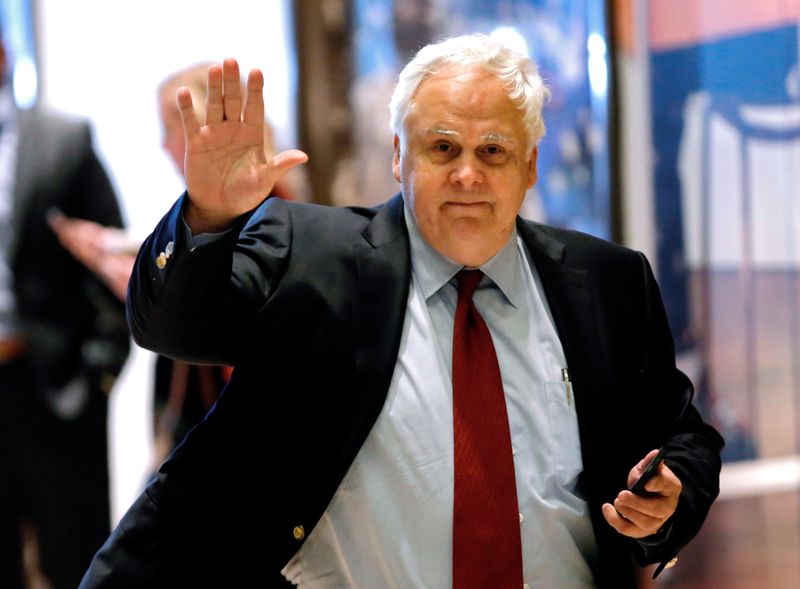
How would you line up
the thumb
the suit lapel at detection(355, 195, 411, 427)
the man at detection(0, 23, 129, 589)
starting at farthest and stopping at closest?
the man at detection(0, 23, 129, 589) < the suit lapel at detection(355, 195, 411, 427) < the thumb

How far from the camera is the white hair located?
205 centimetres

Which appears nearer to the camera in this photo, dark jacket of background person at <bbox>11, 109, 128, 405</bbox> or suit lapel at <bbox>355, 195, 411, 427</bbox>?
suit lapel at <bbox>355, 195, 411, 427</bbox>

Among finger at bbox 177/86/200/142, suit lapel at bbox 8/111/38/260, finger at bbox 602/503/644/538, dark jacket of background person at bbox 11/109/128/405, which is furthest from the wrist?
suit lapel at bbox 8/111/38/260

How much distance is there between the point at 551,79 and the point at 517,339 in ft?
7.36

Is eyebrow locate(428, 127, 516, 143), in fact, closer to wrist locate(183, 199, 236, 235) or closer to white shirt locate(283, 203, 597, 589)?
white shirt locate(283, 203, 597, 589)

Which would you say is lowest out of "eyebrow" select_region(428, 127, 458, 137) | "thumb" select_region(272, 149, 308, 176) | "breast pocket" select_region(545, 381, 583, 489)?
"breast pocket" select_region(545, 381, 583, 489)

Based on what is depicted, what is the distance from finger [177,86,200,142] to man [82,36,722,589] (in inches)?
2.6

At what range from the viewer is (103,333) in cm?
405

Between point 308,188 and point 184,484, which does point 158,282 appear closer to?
→ point 184,484

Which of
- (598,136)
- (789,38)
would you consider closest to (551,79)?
(598,136)

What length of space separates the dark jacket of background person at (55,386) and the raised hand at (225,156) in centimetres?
232

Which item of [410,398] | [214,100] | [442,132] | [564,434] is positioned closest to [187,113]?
[214,100]

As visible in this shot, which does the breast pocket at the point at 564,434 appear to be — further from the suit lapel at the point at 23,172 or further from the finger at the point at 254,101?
the suit lapel at the point at 23,172

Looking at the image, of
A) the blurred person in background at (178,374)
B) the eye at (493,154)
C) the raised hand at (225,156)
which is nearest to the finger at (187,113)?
the raised hand at (225,156)
